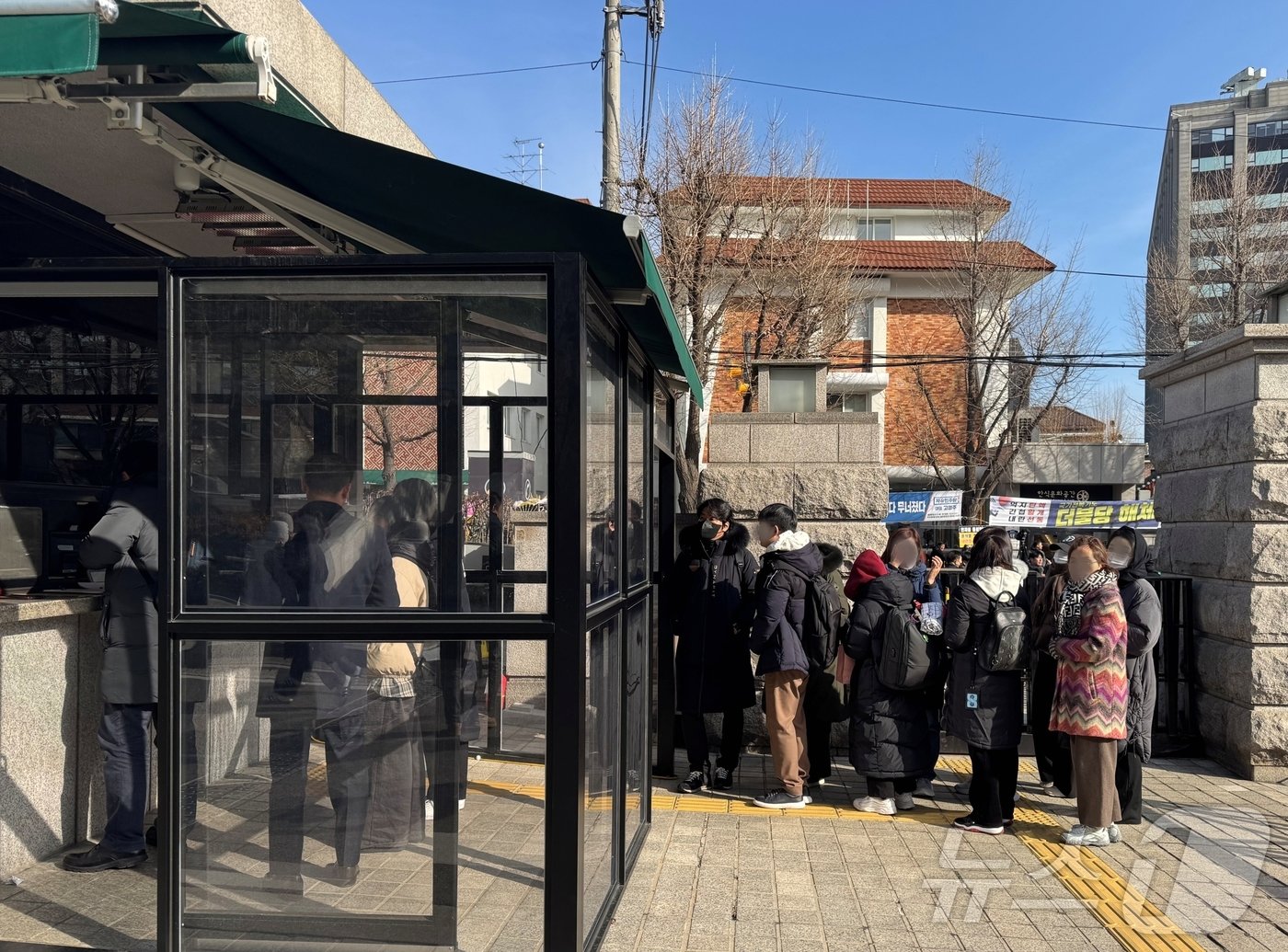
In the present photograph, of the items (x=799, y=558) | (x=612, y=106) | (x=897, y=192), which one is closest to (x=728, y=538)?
(x=799, y=558)

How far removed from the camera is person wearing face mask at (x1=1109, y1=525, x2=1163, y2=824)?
6156 millimetres

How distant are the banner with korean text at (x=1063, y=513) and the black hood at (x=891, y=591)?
18355 millimetres

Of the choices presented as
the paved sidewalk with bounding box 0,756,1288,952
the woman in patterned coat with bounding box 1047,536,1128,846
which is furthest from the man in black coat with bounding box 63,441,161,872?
the woman in patterned coat with bounding box 1047,536,1128,846

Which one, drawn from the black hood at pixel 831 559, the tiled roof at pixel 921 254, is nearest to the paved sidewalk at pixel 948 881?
the black hood at pixel 831 559

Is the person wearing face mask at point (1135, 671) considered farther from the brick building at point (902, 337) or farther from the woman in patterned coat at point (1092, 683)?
the brick building at point (902, 337)

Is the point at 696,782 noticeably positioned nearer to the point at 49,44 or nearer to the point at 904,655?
the point at 904,655

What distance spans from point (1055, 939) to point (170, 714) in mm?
3826

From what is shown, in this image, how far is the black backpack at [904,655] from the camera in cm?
623

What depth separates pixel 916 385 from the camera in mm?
33781

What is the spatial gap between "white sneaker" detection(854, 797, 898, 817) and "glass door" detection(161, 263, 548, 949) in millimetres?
3544

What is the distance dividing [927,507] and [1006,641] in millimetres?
16527

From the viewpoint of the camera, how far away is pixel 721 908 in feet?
16.1

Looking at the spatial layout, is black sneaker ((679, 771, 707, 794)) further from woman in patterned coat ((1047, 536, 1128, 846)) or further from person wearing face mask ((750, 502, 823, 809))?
woman in patterned coat ((1047, 536, 1128, 846))

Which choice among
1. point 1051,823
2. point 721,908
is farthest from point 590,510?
point 1051,823
